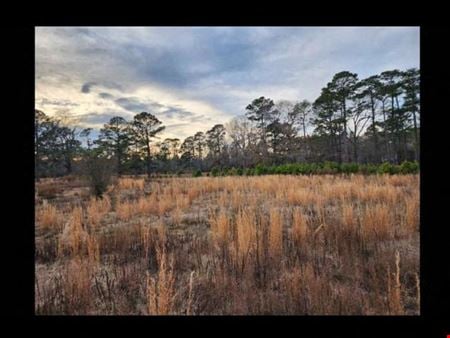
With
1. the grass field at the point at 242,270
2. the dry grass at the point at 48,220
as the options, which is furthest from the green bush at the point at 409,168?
the dry grass at the point at 48,220

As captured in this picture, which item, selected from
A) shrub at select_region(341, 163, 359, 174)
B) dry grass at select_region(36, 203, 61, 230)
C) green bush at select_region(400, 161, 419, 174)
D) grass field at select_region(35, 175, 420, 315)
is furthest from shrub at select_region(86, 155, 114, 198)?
green bush at select_region(400, 161, 419, 174)

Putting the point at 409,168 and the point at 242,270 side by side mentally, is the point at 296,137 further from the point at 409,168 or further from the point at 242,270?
the point at 242,270

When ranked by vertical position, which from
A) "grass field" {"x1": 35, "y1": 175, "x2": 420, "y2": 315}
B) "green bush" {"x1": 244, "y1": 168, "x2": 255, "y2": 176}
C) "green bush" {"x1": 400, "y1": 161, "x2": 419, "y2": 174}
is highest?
"green bush" {"x1": 400, "y1": 161, "x2": 419, "y2": 174}

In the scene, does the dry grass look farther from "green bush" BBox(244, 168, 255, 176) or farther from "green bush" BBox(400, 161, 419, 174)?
"green bush" BBox(400, 161, 419, 174)

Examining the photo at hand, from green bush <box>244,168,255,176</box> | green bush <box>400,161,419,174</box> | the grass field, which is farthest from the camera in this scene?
green bush <box>244,168,255,176</box>

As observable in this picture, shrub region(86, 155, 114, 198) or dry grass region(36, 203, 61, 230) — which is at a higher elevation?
shrub region(86, 155, 114, 198)

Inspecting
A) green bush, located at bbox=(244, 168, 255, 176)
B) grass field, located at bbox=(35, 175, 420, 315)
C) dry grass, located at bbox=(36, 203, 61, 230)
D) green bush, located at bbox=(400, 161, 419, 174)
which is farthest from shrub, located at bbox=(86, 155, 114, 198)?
green bush, located at bbox=(400, 161, 419, 174)

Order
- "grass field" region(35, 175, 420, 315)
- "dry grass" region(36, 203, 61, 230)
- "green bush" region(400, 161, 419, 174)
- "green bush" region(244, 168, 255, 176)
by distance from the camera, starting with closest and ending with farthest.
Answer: "grass field" region(35, 175, 420, 315)
"dry grass" region(36, 203, 61, 230)
"green bush" region(400, 161, 419, 174)
"green bush" region(244, 168, 255, 176)

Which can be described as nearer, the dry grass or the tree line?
the dry grass
